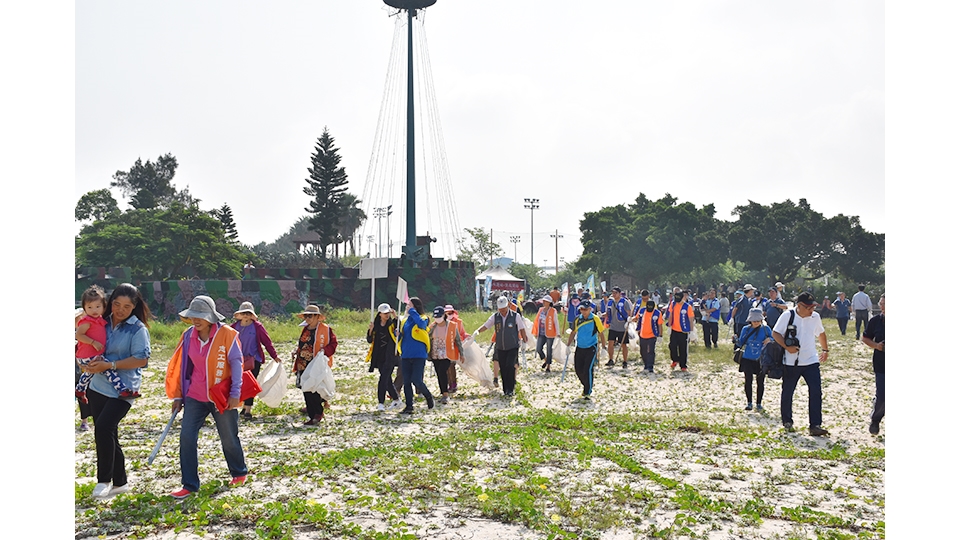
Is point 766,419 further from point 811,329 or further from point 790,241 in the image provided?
point 790,241

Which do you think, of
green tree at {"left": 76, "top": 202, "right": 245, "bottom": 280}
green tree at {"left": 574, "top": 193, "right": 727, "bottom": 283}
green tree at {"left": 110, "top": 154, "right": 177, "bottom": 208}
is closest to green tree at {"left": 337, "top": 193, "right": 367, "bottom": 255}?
green tree at {"left": 110, "top": 154, "right": 177, "bottom": 208}

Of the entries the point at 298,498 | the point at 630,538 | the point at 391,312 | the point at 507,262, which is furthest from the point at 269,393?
the point at 507,262

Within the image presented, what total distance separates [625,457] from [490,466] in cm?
133

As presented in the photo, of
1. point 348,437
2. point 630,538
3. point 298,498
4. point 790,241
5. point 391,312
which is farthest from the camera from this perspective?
point 790,241

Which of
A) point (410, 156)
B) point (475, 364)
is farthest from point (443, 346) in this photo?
point (410, 156)

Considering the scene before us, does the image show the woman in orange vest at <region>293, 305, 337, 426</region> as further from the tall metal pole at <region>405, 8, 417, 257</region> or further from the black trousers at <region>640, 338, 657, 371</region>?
the tall metal pole at <region>405, 8, 417, 257</region>

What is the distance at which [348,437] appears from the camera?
8.75m

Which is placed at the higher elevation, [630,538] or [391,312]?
[391,312]

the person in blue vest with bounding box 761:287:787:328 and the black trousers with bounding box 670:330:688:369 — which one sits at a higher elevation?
the person in blue vest with bounding box 761:287:787:328

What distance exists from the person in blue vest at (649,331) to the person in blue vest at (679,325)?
30cm

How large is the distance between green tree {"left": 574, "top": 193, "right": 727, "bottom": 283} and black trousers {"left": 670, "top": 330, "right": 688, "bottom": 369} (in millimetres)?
44364

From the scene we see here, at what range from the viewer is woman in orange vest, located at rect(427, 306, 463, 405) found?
11.7 metres

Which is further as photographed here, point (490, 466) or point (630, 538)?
point (490, 466)

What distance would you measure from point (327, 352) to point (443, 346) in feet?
7.52
